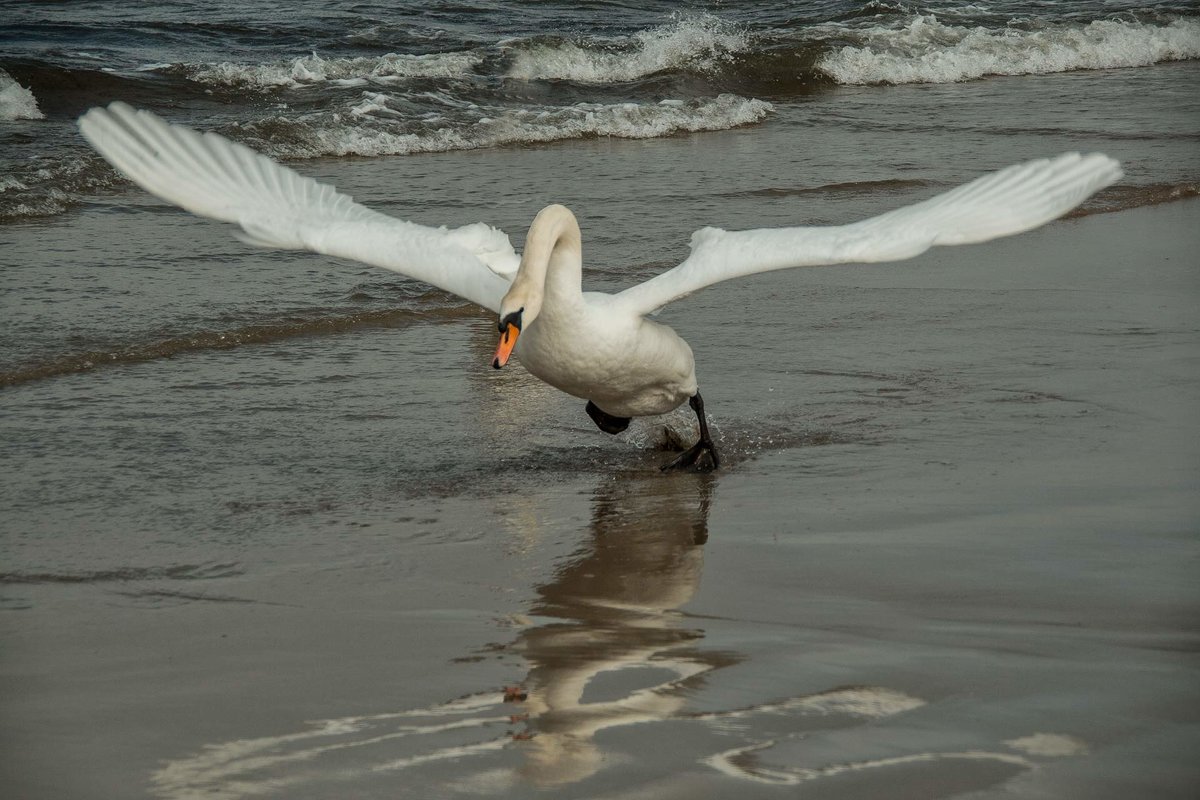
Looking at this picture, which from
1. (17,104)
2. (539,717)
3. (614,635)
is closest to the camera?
(539,717)

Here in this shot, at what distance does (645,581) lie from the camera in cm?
481

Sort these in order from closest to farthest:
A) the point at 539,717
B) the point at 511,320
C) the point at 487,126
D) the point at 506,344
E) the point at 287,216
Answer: the point at 539,717 < the point at 506,344 < the point at 511,320 < the point at 287,216 < the point at 487,126

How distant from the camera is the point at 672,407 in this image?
6250 millimetres

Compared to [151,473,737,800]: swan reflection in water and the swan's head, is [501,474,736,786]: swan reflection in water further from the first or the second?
the swan's head

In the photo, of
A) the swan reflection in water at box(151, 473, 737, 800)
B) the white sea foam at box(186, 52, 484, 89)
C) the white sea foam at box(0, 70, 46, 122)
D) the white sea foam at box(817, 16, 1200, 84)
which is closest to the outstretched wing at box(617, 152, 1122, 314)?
the swan reflection in water at box(151, 473, 737, 800)

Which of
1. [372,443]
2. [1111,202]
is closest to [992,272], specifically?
[1111,202]

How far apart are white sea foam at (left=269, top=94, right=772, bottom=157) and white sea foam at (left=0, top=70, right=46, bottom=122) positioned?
223 cm

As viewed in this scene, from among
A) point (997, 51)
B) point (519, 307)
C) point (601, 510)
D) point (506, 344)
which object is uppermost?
point (997, 51)

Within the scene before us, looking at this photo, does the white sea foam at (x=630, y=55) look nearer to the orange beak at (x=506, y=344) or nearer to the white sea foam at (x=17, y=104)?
the white sea foam at (x=17, y=104)

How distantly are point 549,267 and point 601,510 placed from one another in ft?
2.86

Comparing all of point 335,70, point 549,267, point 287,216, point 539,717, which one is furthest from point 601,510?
point 335,70

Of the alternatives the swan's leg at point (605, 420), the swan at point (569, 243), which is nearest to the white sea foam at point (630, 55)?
the swan at point (569, 243)

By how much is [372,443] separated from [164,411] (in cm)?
100

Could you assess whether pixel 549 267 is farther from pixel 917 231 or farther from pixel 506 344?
pixel 917 231
